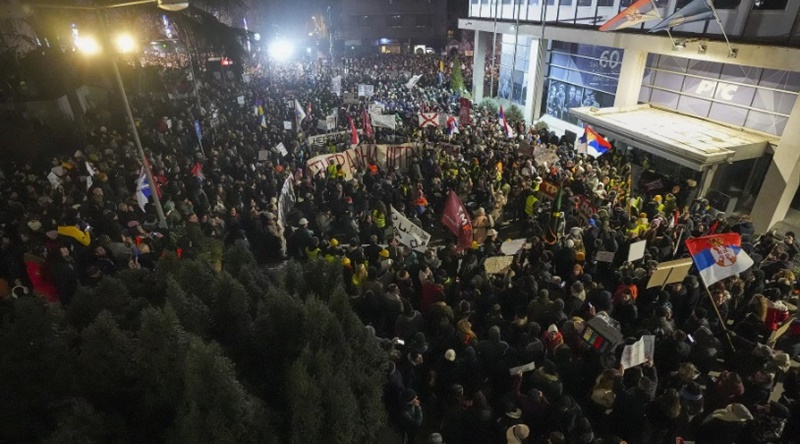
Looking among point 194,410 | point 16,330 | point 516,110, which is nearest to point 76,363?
point 16,330

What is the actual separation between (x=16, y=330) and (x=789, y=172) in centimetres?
1714

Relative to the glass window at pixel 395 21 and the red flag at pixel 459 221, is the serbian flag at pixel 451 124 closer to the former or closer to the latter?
the red flag at pixel 459 221

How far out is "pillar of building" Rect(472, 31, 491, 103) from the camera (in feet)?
98.3

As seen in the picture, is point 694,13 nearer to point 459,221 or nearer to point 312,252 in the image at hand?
point 459,221

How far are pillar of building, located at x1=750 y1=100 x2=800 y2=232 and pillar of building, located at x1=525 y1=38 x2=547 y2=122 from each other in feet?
43.1

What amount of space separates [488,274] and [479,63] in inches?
1002

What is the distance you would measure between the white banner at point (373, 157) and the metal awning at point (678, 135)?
23.7 feet

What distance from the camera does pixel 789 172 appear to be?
12438 mm

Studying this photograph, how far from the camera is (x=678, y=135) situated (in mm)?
14016

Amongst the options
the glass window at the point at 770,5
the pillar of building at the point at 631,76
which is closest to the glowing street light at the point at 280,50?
the pillar of building at the point at 631,76

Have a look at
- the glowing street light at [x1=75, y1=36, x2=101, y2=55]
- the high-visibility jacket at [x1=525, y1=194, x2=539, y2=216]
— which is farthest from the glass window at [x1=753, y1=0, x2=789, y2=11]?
the glowing street light at [x1=75, y1=36, x2=101, y2=55]

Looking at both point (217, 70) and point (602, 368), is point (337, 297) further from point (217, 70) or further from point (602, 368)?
point (217, 70)

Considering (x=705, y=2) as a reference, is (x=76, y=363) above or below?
below

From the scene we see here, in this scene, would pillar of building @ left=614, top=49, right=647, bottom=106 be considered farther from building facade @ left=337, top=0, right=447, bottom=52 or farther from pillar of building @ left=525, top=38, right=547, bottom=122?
building facade @ left=337, top=0, right=447, bottom=52
